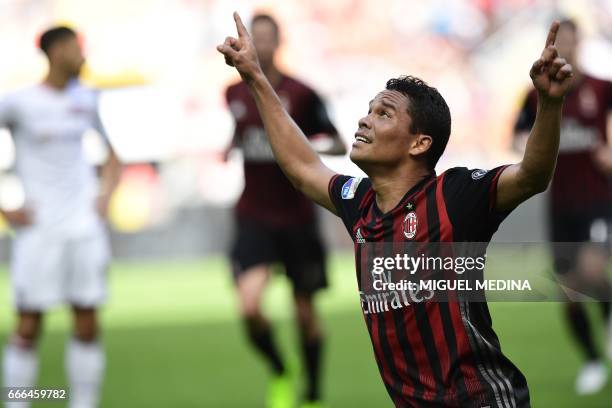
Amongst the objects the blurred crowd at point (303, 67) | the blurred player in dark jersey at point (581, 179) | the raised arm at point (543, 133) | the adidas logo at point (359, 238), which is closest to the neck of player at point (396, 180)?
the adidas logo at point (359, 238)

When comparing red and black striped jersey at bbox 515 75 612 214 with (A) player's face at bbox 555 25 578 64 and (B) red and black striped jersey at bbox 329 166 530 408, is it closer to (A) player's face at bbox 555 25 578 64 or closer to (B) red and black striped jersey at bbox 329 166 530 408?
(A) player's face at bbox 555 25 578 64

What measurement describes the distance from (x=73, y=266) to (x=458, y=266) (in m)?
3.65

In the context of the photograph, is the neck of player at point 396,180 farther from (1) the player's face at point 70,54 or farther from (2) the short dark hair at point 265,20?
(2) the short dark hair at point 265,20

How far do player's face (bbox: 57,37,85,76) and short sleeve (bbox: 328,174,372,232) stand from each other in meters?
3.12

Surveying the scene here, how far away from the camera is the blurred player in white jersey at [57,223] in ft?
21.1

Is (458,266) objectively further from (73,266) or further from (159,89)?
(159,89)

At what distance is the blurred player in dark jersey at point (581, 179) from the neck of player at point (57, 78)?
335 centimetres

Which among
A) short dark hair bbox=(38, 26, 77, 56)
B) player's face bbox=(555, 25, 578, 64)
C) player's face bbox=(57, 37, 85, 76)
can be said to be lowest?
player's face bbox=(555, 25, 578, 64)

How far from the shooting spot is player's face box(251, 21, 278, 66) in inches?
280

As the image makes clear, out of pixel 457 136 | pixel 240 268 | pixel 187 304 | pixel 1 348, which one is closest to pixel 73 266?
pixel 240 268

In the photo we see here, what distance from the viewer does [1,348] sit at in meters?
10.5

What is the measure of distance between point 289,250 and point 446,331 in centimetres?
393

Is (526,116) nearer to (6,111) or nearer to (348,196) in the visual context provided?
(6,111)

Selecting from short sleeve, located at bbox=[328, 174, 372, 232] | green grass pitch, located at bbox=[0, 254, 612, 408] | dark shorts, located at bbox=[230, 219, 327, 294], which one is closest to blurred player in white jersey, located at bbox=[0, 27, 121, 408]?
green grass pitch, located at bbox=[0, 254, 612, 408]
